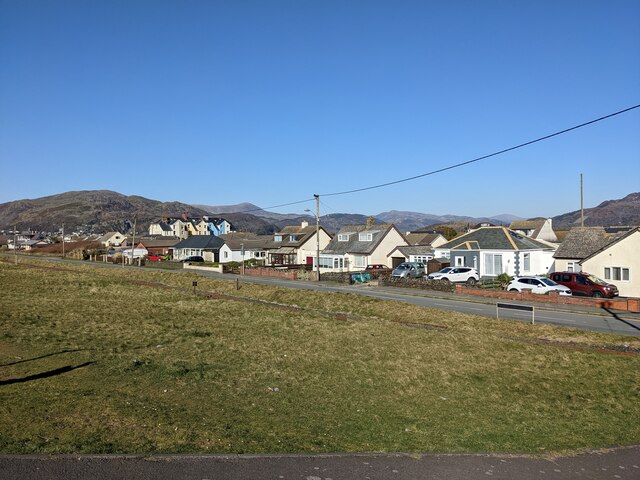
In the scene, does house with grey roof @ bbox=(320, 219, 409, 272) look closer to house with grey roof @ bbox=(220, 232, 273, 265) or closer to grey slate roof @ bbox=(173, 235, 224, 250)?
house with grey roof @ bbox=(220, 232, 273, 265)

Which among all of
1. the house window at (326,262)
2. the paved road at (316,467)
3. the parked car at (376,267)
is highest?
the house window at (326,262)

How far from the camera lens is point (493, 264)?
1977 inches

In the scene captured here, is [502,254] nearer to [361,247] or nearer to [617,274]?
[617,274]

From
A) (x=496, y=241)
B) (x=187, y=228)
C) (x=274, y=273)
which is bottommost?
(x=274, y=273)

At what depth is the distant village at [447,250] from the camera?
137 feet

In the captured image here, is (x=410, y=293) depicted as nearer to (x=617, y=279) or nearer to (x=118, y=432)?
(x=617, y=279)

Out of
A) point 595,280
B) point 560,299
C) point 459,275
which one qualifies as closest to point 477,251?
point 459,275

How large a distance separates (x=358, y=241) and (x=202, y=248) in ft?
113

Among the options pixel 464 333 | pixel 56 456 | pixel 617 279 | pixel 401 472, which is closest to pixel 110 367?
pixel 56 456

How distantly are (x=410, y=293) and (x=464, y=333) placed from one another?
63.0 feet

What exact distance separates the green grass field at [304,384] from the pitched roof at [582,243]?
25166 millimetres

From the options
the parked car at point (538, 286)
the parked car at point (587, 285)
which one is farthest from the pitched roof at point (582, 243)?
the parked car at point (538, 286)

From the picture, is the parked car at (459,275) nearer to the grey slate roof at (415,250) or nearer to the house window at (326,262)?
the grey slate roof at (415,250)

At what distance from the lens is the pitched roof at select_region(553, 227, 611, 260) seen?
156 feet
